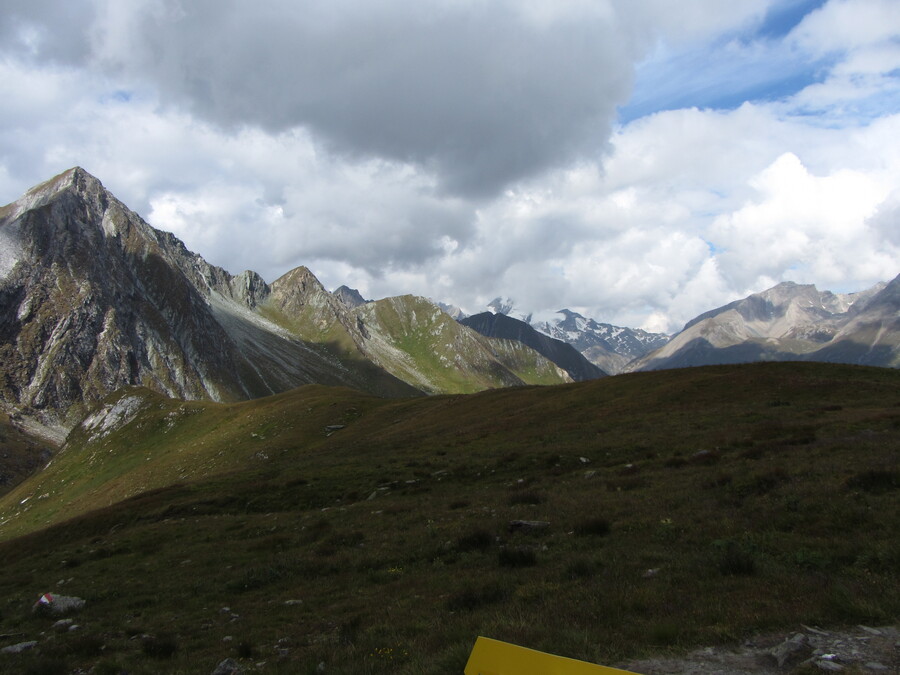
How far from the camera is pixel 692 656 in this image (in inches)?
262

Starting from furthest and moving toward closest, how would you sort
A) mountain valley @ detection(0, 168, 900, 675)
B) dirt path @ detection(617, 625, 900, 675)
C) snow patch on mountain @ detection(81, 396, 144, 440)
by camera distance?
snow patch on mountain @ detection(81, 396, 144, 440)
mountain valley @ detection(0, 168, 900, 675)
dirt path @ detection(617, 625, 900, 675)

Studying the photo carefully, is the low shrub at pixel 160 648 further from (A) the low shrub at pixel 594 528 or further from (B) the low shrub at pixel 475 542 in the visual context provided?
(A) the low shrub at pixel 594 528

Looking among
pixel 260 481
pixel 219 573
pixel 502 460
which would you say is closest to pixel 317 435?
pixel 260 481

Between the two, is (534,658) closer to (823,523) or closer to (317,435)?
(823,523)

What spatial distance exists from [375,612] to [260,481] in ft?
83.2

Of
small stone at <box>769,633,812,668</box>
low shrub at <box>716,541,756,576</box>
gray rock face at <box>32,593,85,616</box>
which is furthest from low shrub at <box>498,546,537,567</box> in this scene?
gray rock face at <box>32,593,85,616</box>

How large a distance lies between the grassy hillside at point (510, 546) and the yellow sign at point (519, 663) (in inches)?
50.6

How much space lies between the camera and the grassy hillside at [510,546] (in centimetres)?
841

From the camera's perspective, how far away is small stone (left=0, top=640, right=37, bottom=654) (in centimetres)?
1258

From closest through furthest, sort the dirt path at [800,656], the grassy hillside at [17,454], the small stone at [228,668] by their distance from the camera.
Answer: the dirt path at [800,656]
the small stone at [228,668]
the grassy hillside at [17,454]

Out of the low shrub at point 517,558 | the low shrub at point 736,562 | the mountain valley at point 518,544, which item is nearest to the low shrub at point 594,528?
the mountain valley at point 518,544

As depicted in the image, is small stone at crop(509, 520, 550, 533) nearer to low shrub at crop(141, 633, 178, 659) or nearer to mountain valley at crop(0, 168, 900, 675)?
mountain valley at crop(0, 168, 900, 675)

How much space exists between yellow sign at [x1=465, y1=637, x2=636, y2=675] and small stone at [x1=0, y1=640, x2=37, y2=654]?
13.7m

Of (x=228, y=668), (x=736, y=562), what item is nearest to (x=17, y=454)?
(x=228, y=668)
